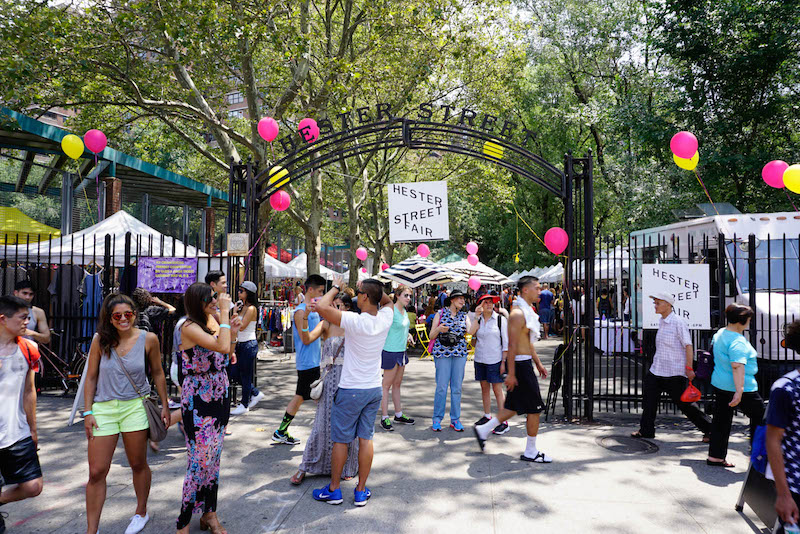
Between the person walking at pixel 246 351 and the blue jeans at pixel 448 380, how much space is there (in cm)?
240

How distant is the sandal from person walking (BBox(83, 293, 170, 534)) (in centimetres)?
148

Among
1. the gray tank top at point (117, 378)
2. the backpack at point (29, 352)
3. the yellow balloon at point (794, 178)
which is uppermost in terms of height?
the yellow balloon at point (794, 178)

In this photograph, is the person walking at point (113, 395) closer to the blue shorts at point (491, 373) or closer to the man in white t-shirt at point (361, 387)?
the man in white t-shirt at point (361, 387)

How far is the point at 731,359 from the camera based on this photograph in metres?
5.32

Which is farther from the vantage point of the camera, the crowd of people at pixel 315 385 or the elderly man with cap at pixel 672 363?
the elderly man with cap at pixel 672 363

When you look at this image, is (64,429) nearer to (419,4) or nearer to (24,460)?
(24,460)

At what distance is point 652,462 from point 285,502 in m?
3.80

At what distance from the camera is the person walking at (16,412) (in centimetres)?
356

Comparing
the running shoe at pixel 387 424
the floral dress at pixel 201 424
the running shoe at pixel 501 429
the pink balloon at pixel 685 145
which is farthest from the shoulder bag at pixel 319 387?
the pink balloon at pixel 685 145

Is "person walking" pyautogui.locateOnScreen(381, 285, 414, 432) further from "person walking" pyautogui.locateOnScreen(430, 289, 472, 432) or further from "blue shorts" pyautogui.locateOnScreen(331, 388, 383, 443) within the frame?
"blue shorts" pyautogui.locateOnScreen(331, 388, 383, 443)

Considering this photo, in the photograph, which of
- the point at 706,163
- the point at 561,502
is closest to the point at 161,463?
the point at 561,502

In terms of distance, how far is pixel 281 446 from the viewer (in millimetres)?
6254

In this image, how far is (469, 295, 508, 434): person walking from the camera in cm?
688

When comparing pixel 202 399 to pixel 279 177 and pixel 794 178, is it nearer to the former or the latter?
pixel 279 177
